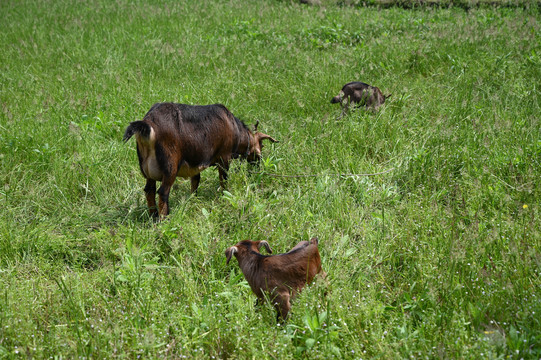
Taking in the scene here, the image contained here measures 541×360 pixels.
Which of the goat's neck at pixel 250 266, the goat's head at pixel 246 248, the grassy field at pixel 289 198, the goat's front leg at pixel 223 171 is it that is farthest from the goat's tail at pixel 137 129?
the goat's neck at pixel 250 266

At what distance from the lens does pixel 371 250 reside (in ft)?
12.7

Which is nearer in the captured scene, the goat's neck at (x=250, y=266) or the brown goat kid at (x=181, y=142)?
the goat's neck at (x=250, y=266)

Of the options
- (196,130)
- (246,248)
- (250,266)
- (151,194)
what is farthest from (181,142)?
(250,266)

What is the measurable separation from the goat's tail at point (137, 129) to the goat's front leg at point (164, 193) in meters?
0.46

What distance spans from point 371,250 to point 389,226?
1.24 feet

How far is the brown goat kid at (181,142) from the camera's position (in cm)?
432

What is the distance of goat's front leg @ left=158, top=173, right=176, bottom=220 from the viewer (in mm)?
4422

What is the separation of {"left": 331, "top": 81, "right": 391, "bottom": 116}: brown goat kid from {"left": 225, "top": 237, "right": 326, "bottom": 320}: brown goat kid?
3.51m

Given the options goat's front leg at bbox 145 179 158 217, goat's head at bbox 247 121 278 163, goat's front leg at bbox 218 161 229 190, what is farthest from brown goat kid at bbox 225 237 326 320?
goat's head at bbox 247 121 278 163

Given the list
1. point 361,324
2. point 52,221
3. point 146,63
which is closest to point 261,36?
point 146,63

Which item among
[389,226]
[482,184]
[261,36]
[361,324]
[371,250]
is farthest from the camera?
[261,36]

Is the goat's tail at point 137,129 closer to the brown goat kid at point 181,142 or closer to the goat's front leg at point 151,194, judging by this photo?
the brown goat kid at point 181,142

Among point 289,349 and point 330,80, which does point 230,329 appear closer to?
point 289,349

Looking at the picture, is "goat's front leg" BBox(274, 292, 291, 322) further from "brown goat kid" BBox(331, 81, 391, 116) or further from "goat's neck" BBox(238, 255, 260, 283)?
"brown goat kid" BBox(331, 81, 391, 116)
